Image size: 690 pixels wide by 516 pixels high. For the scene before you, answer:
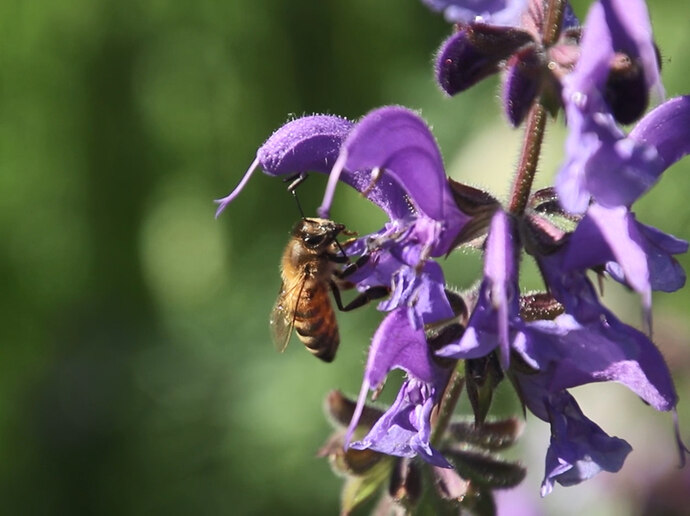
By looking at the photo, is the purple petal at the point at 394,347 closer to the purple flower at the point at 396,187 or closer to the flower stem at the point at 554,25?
the purple flower at the point at 396,187

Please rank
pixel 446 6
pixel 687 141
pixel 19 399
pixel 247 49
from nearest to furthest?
pixel 446 6
pixel 687 141
pixel 19 399
pixel 247 49

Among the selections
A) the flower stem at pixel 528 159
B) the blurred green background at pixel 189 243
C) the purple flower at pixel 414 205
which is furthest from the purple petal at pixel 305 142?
the blurred green background at pixel 189 243

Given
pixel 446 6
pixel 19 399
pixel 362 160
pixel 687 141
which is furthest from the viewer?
pixel 19 399

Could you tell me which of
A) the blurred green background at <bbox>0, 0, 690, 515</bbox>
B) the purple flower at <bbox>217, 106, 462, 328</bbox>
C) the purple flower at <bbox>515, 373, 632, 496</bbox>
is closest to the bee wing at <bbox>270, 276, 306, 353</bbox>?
the purple flower at <bbox>217, 106, 462, 328</bbox>

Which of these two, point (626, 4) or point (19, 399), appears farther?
point (19, 399)

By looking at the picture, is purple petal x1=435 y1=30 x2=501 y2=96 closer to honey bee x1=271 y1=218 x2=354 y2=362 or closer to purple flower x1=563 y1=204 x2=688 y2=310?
purple flower x1=563 y1=204 x2=688 y2=310

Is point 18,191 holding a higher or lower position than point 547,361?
lower

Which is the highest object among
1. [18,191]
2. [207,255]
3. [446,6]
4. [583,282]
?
[446,6]

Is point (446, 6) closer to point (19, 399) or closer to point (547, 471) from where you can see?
point (547, 471)

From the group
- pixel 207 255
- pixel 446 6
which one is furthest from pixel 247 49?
pixel 446 6

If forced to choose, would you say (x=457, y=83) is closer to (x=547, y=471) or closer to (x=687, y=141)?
(x=687, y=141)
